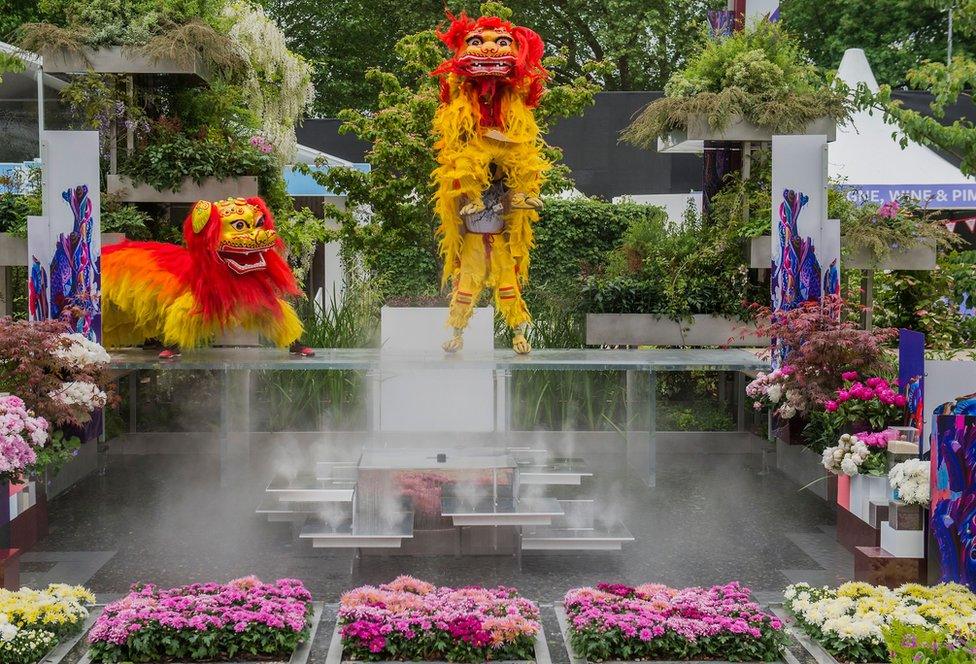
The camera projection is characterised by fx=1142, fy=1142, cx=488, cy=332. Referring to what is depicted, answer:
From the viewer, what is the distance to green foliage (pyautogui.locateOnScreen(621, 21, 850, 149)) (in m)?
8.78

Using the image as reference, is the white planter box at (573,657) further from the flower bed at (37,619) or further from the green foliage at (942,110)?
the green foliage at (942,110)

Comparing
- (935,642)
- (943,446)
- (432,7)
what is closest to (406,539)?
(943,446)

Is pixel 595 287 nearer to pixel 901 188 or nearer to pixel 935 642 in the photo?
pixel 901 188

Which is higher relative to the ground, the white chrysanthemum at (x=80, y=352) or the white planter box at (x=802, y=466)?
the white chrysanthemum at (x=80, y=352)

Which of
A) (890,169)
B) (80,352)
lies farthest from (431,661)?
(890,169)

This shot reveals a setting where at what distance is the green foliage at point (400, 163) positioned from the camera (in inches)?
400

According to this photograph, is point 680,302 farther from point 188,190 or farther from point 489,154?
point 188,190

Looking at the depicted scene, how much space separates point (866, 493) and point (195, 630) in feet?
11.6

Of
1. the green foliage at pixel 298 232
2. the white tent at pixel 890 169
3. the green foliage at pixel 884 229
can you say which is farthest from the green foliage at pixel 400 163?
the white tent at pixel 890 169

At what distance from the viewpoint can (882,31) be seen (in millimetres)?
21984

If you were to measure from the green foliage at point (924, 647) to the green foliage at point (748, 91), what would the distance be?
18.2 ft

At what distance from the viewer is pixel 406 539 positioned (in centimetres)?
616

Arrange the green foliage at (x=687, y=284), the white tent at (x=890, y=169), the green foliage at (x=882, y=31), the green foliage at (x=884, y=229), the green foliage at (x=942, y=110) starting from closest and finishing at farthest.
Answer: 1. the green foliage at (x=942, y=110)
2. the green foliage at (x=884, y=229)
3. the green foliage at (x=687, y=284)
4. the white tent at (x=890, y=169)
5. the green foliage at (x=882, y=31)

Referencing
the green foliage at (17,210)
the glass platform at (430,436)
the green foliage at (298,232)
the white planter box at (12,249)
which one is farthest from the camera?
the green foliage at (298,232)
